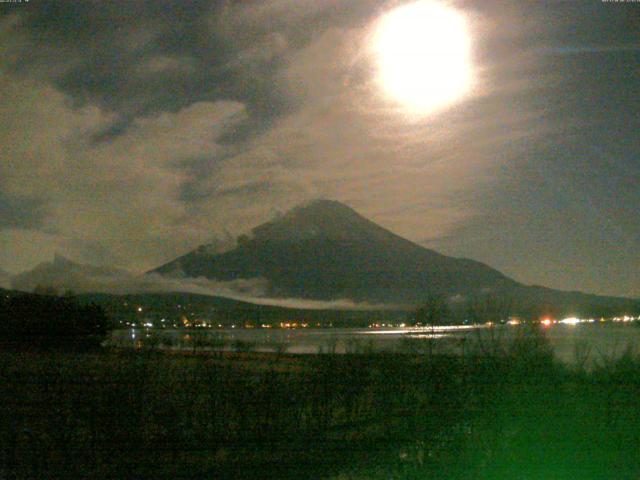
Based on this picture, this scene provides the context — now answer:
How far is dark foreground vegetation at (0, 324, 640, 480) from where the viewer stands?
8656 mm

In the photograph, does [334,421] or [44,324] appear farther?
[44,324]

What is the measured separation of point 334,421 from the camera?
11734 millimetres

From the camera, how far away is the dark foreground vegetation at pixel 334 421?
28.4 ft

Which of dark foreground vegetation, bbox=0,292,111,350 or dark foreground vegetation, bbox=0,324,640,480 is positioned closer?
dark foreground vegetation, bbox=0,324,640,480

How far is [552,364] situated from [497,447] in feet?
10.6

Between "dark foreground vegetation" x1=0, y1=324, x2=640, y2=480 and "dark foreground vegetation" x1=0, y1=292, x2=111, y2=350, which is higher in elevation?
"dark foreground vegetation" x1=0, y1=292, x2=111, y2=350

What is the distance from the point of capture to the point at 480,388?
12.3 metres

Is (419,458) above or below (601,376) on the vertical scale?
below

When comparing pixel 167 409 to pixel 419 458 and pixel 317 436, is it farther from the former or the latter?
pixel 419 458

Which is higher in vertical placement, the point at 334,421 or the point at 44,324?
the point at 44,324

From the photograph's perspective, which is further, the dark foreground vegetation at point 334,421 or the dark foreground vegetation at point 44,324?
the dark foreground vegetation at point 44,324

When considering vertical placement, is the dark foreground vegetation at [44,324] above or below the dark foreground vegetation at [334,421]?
above

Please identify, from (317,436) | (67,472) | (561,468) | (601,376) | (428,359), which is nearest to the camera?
(67,472)

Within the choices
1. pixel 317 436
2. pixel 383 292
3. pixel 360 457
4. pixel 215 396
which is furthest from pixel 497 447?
pixel 383 292
